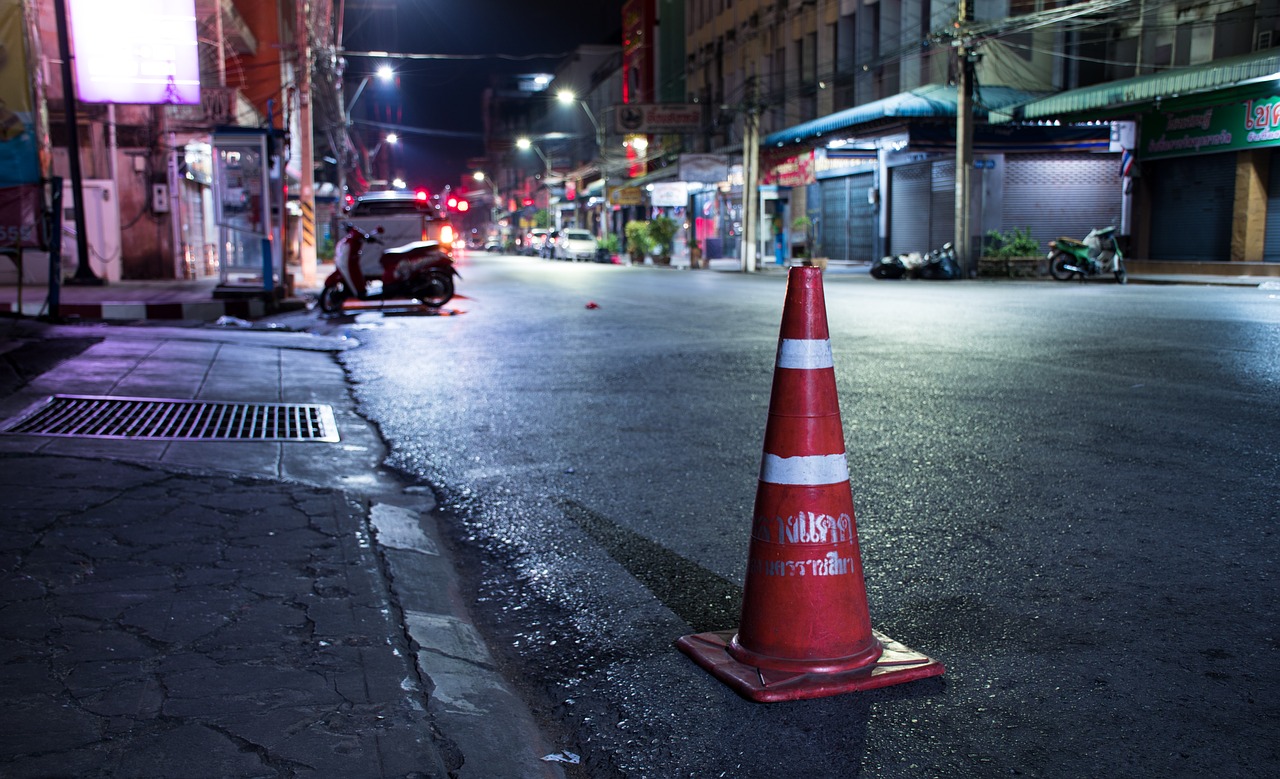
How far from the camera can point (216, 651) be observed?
316 centimetres

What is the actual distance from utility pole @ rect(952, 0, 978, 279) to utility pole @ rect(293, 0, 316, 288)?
644 inches

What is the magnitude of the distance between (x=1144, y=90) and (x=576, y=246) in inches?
1368

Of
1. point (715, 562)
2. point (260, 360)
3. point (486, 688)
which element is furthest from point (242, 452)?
point (260, 360)

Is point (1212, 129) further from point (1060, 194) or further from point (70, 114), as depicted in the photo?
point (70, 114)

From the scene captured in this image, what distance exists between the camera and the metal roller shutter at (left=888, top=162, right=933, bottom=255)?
3607cm

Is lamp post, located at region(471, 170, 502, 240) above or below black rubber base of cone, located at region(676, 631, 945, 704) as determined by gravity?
above

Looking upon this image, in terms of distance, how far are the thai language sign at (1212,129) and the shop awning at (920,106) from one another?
428 cm

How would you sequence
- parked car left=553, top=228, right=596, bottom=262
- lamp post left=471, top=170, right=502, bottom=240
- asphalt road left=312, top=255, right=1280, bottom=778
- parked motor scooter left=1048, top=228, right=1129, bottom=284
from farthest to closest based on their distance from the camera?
lamp post left=471, top=170, right=502, bottom=240 → parked car left=553, top=228, right=596, bottom=262 → parked motor scooter left=1048, top=228, right=1129, bottom=284 → asphalt road left=312, top=255, right=1280, bottom=778

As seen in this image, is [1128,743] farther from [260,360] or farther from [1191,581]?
[260,360]

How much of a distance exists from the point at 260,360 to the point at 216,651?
7424mm

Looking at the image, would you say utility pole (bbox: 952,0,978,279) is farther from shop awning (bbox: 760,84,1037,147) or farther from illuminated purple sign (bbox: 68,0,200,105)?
illuminated purple sign (bbox: 68,0,200,105)

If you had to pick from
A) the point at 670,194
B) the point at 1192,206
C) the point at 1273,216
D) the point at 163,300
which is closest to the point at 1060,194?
the point at 1192,206

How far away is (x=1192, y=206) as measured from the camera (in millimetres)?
28094

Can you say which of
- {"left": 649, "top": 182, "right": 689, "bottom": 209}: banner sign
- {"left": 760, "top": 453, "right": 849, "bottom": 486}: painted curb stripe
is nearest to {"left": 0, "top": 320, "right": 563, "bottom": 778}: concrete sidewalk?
{"left": 760, "top": 453, "right": 849, "bottom": 486}: painted curb stripe
